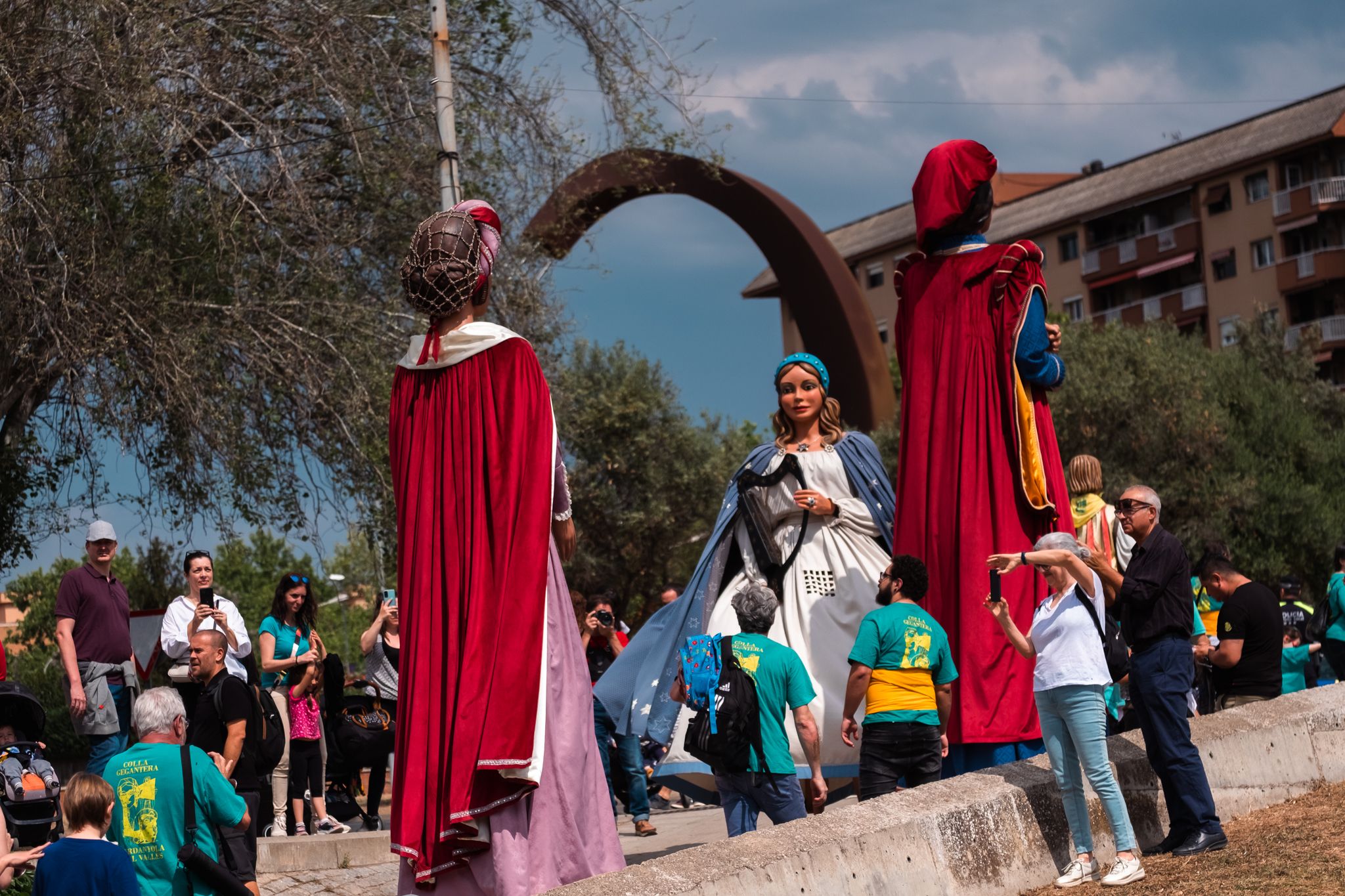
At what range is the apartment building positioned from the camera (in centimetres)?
5134

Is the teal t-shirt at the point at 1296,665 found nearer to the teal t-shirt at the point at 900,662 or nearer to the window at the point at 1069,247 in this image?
the teal t-shirt at the point at 900,662

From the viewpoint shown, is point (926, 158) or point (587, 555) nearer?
point (926, 158)

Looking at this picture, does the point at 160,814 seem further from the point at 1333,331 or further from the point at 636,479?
the point at 1333,331

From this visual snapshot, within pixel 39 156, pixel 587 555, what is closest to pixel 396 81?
pixel 39 156

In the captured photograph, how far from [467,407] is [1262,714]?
4.63 metres

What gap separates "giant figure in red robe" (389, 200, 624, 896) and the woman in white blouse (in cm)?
349

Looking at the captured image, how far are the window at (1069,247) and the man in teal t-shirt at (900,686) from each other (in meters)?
56.9

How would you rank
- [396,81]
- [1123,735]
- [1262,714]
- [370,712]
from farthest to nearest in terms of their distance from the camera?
[396,81] < [370,712] < [1262,714] < [1123,735]

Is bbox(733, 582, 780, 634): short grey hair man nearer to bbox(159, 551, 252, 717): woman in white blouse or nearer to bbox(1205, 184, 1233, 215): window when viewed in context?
bbox(159, 551, 252, 717): woman in white blouse

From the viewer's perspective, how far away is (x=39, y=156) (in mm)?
11578

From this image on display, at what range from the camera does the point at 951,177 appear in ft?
25.3

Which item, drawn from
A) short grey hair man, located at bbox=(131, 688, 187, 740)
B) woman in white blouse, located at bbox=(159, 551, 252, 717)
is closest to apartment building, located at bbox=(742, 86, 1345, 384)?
woman in white blouse, located at bbox=(159, 551, 252, 717)

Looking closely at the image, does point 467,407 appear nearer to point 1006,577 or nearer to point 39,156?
point 1006,577

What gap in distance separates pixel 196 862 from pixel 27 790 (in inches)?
119
